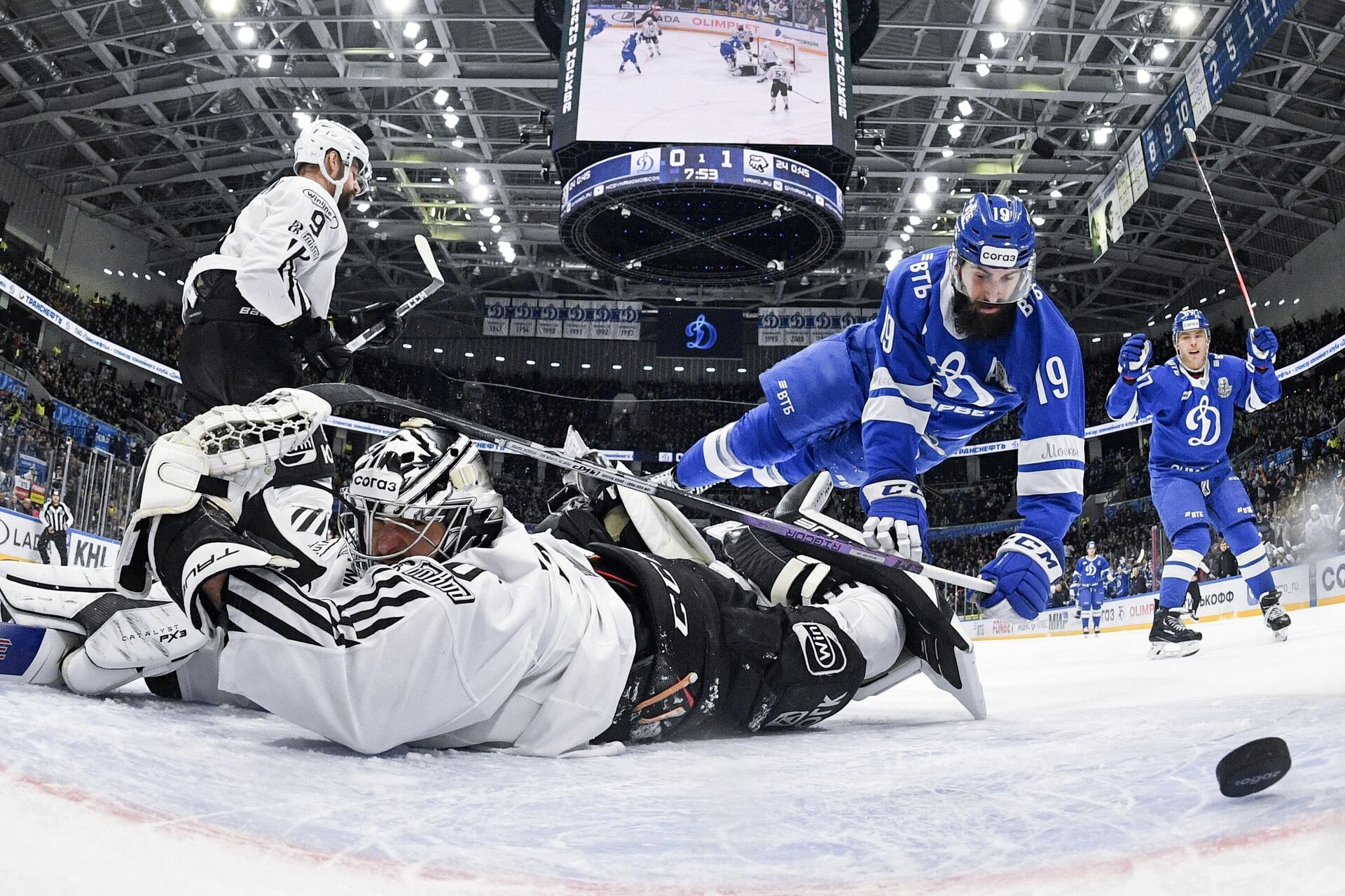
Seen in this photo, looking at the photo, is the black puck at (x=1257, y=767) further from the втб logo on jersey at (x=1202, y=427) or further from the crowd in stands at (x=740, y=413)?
the crowd in stands at (x=740, y=413)

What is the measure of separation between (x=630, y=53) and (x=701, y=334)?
940cm

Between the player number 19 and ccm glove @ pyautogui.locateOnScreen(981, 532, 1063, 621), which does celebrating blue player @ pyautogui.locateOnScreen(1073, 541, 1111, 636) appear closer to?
the player number 19

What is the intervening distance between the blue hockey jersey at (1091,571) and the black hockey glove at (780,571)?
33.4 feet

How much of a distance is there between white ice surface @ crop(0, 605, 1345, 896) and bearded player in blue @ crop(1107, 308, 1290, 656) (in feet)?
12.1

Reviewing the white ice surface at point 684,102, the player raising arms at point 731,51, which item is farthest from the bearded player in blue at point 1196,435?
the player raising arms at point 731,51

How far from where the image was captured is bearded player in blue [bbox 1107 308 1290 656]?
17.3 ft

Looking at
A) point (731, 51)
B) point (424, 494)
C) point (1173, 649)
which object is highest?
point (731, 51)

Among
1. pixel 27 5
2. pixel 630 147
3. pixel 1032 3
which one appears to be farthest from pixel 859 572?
pixel 27 5

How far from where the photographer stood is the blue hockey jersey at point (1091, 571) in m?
11.6

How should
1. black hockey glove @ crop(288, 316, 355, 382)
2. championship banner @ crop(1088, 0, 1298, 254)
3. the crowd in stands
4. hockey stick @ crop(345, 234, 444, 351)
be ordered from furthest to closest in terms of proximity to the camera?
1. the crowd in stands
2. championship banner @ crop(1088, 0, 1298, 254)
3. hockey stick @ crop(345, 234, 444, 351)
4. black hockey glove @ crop(288, 316, 355, 382)

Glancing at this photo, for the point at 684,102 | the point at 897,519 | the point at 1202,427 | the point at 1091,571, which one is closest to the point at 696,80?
the point at 684,102

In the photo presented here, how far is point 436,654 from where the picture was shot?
62.0 inches

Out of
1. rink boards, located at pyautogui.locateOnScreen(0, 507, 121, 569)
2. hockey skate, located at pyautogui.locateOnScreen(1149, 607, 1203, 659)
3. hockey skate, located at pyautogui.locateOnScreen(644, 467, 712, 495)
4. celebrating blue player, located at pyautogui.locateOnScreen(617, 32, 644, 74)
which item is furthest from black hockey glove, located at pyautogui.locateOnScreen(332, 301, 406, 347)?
celebrating blue player, located at pyautogui.locateOnScreen(617, 32, 644, 74)

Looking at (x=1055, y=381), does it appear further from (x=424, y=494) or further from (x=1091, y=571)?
(x=1091, y=571)
